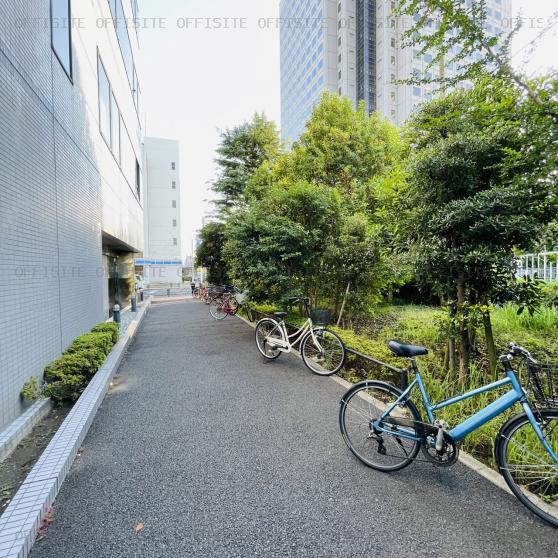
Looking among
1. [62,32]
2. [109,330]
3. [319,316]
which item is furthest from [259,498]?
[62,32]

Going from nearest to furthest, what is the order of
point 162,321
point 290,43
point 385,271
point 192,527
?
point 192,527
point 385,271
point 162,321
point 290,43

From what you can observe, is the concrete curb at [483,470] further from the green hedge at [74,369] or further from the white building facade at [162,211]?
the white building facade at [162,211]

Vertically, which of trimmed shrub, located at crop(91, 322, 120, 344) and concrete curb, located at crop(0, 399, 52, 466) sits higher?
trimmed shrub, located at crop(91, 322, 120, 344)

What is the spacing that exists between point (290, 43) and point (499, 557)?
275 feet

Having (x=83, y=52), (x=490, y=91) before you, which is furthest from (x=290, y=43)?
(x=490, y=91)

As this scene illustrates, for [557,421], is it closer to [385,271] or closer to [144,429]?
[144,429]

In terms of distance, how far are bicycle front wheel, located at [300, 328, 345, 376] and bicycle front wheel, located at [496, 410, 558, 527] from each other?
2.94m

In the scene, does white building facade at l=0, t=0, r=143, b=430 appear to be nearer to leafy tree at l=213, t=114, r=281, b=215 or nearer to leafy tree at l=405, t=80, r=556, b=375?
leafy tree at l=405, t=80, r=556, b=375

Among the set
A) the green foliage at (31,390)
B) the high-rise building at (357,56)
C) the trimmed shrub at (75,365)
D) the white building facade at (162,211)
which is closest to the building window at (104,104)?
the trimmed shrub at (75,365)

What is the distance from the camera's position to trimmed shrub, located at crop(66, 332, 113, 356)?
5512 millimetres

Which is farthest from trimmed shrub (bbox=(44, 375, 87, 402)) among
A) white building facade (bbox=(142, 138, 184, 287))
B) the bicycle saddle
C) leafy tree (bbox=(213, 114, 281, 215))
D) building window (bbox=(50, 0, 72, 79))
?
white building facade (bbox=(142, 138, 184, 287))

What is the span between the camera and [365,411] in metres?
3.10

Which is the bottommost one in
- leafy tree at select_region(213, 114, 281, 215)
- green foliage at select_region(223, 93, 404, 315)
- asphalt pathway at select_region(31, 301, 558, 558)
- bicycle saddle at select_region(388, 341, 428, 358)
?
asphalt pathway at select_region(31, 301, 558, 558)

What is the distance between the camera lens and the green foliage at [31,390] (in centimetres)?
385
